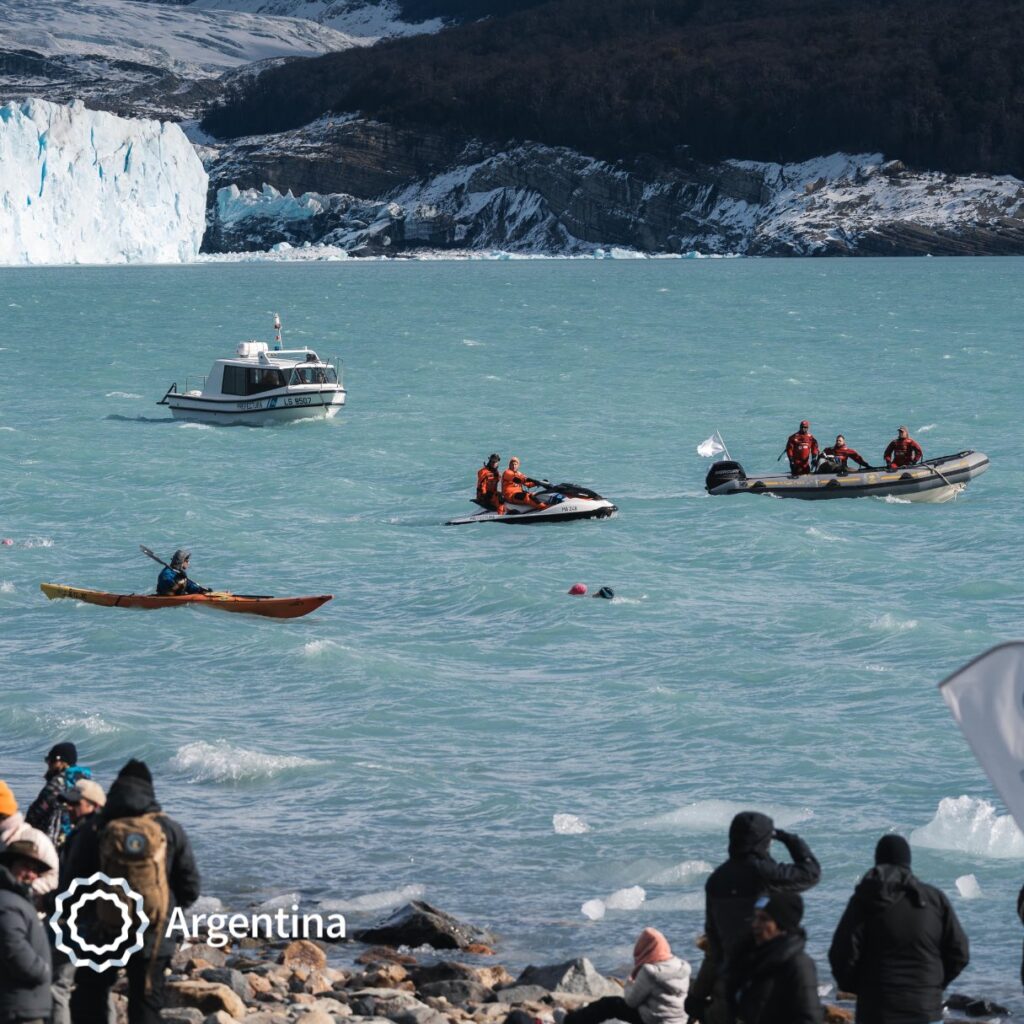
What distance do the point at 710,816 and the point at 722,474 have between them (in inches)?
831

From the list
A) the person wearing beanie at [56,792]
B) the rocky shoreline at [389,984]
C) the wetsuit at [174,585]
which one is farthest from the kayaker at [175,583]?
the person wearing beanie at [56,792]

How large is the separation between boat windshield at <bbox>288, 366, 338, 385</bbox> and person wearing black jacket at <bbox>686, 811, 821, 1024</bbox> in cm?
4433

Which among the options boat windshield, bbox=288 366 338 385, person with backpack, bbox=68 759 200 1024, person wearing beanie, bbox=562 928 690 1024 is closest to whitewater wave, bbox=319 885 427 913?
person wearing beanie, bbox=562 928 690 1024

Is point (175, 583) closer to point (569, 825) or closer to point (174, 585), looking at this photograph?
point (174, 585)

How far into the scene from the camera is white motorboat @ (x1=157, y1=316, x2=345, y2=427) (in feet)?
Result: 170

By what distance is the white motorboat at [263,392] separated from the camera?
170 ft

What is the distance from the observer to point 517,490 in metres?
35.0

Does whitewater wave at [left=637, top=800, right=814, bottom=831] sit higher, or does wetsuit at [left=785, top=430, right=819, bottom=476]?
wetsuit at [left=785, top=430, right=819, bottom=476]

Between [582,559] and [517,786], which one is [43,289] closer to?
[582,559]

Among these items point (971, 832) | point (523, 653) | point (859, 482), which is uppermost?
point (859, 482)

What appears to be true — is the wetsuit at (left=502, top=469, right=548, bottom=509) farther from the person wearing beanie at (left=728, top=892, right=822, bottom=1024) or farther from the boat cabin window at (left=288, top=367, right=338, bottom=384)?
the person wearing beanie at (left=728, top=892, right=822, bottom=1024)

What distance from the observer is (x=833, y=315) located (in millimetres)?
114312

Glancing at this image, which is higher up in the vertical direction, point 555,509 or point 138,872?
point 138,872

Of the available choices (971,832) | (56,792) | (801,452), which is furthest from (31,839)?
(801,452)
